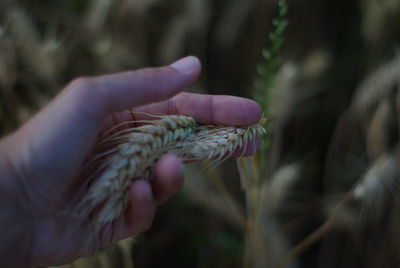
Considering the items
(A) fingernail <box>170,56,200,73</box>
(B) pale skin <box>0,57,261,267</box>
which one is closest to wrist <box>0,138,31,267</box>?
(B) pale skin <box>0,57,261,267</box>

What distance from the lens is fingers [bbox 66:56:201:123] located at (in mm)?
608

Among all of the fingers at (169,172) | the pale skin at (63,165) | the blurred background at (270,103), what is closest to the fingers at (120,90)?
the pale skin at (63,165)

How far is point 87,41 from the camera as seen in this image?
51.9 inches

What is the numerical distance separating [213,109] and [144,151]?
0.89ft

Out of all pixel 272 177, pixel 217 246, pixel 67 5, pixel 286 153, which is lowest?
pixel 217 246

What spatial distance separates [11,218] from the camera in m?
0.65

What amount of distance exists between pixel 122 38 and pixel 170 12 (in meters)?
0.25

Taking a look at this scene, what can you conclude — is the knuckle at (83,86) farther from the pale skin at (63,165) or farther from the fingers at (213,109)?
the fingers at (213,109)

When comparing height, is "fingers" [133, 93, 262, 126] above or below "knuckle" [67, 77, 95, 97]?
below

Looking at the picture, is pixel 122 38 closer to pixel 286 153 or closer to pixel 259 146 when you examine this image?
pixel 286 153

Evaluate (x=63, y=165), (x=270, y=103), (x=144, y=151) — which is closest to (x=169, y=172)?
(x=144, y=151)

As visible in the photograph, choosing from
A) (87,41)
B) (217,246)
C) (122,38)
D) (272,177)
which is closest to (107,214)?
(272,177)

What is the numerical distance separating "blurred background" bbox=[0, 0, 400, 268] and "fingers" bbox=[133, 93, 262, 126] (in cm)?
8

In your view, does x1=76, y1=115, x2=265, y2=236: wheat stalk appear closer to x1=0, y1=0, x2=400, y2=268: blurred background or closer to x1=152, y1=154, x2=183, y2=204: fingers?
x1=152, y1=154, x2=183, y2=204: fingers
